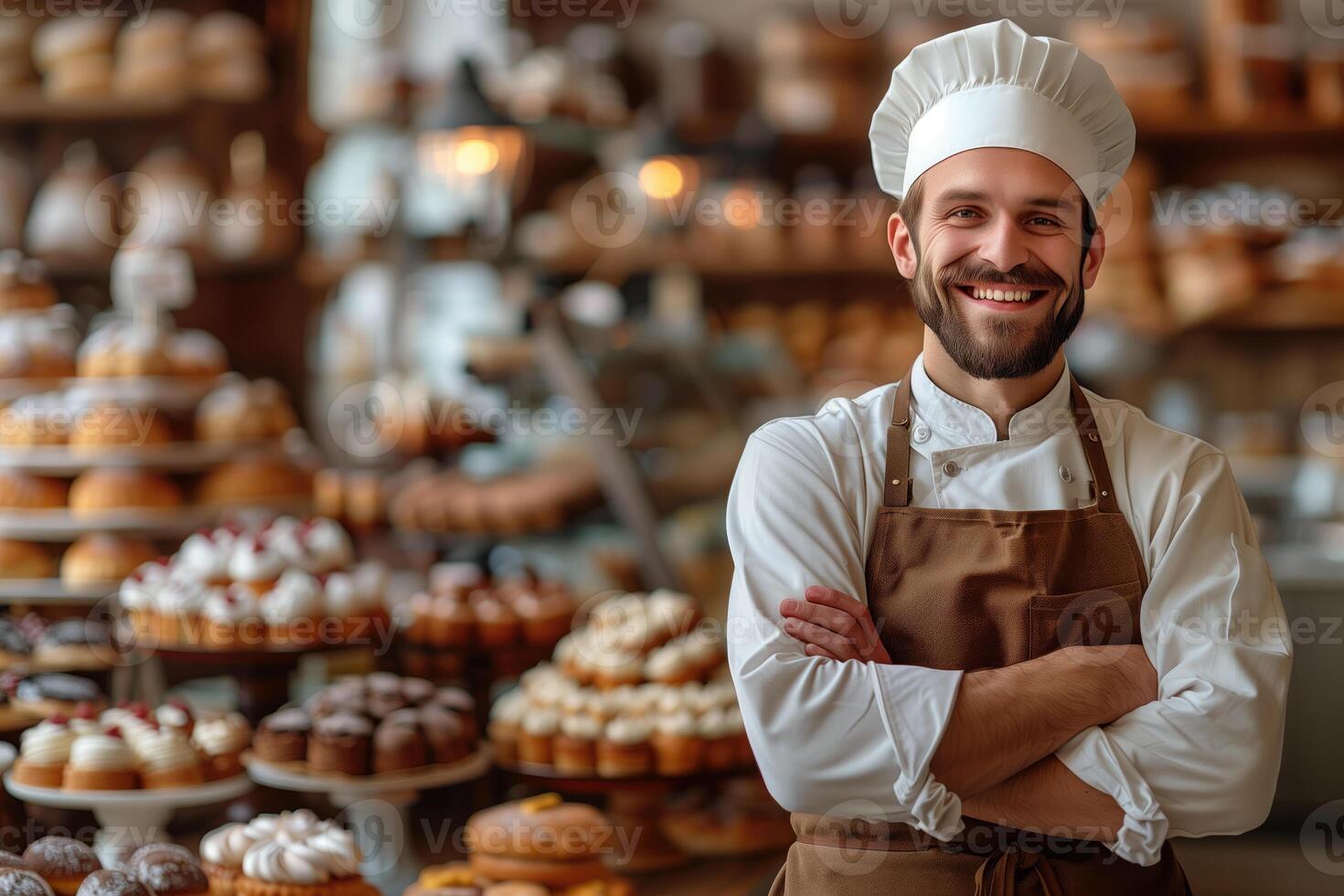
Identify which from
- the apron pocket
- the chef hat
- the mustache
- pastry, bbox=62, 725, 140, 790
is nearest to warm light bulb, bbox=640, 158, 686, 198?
pastry, bbox=62, 725, 140, 790

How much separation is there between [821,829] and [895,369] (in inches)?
154

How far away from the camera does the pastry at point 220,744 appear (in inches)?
108

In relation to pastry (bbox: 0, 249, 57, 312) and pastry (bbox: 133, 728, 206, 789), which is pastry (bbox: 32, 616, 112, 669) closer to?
pastry (bbox: 133, 728, 206, 789)

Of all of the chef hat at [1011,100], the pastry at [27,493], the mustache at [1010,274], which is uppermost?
the chef hat at [1011,100]

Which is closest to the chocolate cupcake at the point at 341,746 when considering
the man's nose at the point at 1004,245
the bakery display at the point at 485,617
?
the bakery display at the point at 485,617

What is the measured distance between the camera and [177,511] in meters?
3.71

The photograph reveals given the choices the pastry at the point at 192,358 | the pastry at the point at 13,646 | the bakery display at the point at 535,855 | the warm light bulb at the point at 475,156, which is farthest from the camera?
the warm light bulb at the point at 475,156

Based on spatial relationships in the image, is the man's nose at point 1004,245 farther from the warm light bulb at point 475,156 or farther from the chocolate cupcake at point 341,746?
the warm light bulb at point 475,156

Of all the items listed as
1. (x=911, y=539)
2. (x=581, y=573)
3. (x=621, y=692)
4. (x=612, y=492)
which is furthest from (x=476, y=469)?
(x=911, y=539)

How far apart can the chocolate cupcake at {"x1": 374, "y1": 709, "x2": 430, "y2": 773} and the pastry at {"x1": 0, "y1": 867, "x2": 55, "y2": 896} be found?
0.86m

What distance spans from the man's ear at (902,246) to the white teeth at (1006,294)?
4.6 inches

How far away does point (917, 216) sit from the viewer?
1.54 meters
